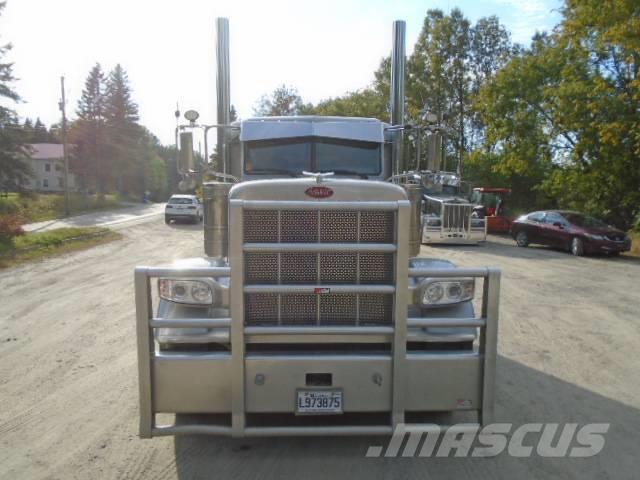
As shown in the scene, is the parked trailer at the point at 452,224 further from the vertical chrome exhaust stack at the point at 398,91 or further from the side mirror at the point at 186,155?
the side mirror at the point at 186,155

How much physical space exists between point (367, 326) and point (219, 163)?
11.6ft

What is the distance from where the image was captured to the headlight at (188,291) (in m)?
3.78

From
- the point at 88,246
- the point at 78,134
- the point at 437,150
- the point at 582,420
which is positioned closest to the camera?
the point at 582,420

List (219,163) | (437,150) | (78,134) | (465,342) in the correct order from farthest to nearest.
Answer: (78,134), (219,163), (437,150), (465,342)

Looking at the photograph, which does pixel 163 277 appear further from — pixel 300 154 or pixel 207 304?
Answer: pixel 300 154

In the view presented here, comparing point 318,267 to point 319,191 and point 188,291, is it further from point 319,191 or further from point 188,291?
point 188,291

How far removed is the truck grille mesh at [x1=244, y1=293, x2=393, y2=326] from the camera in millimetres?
3619

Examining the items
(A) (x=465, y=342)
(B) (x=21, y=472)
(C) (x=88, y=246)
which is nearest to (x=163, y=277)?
(B) (x=21, y=472)

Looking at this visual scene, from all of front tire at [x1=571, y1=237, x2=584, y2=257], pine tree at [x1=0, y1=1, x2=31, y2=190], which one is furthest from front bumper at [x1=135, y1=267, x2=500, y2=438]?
pine tree at [x1=0, y1=1, x2=31, y2=190]

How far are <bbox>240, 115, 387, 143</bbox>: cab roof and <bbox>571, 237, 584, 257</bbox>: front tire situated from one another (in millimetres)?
13913

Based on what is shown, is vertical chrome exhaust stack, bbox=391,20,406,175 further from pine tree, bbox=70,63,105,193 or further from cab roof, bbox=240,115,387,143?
pine tree, bbox=70,63,105,193

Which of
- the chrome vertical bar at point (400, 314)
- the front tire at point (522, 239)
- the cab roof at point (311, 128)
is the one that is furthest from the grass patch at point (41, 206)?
the chrome vertical bar at point (400, 314)

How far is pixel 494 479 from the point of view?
11.8 feet

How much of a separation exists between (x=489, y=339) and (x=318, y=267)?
4.16 feet
